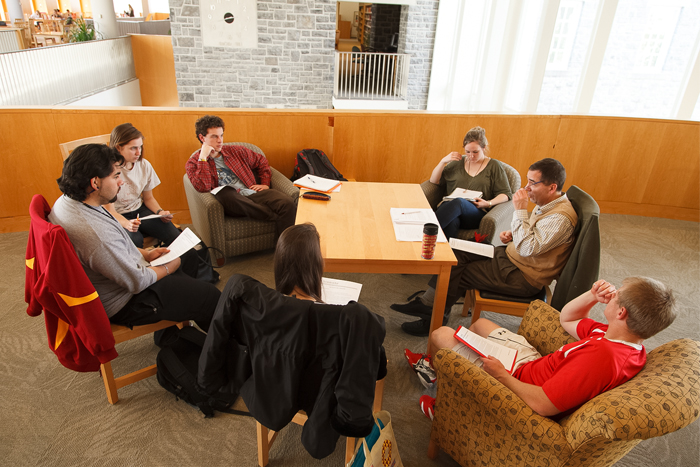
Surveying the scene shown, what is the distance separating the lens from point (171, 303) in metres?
2.00

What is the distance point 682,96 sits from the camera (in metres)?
4.54

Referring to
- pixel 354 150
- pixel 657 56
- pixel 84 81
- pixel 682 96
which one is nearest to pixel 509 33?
pixel 657 56

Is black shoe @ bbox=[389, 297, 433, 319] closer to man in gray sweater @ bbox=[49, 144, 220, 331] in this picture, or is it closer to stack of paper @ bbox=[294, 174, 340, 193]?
stack of paper @ bbox=[294, 174, 340, 193]

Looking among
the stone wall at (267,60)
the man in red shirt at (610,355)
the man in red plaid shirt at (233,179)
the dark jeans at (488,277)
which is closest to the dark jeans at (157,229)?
the man in red plaid shirt at (233,179)

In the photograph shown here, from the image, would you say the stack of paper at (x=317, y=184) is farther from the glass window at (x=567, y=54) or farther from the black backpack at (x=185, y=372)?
the glass window at (x=567, y=54)

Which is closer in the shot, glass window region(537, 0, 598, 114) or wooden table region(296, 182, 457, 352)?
wooden table region(296, 182, 457, 352)

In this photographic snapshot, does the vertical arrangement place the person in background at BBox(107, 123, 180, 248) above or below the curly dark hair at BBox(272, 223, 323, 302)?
below

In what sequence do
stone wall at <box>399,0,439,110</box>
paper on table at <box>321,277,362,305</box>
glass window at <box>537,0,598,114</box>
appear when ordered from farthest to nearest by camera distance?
stone wall at <box>399,0,439,110</box> < glass window at <box>537,0,598,114</box> < paper on table at <box>321,277,362,305</box>

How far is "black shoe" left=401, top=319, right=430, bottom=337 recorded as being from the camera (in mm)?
2613

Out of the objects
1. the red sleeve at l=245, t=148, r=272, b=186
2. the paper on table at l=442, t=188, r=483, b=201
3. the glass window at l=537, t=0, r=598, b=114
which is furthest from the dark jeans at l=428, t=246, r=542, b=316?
the glass window at l=537, t=0, r=598, b=114

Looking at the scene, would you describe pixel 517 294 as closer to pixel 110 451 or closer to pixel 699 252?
pixel 110 451

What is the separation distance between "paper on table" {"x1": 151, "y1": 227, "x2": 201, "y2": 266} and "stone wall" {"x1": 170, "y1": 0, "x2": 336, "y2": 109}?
6.41m

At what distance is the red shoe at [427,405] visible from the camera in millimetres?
2048

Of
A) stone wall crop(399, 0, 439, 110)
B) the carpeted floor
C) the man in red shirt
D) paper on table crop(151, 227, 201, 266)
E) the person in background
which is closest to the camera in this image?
the man in red shirt
